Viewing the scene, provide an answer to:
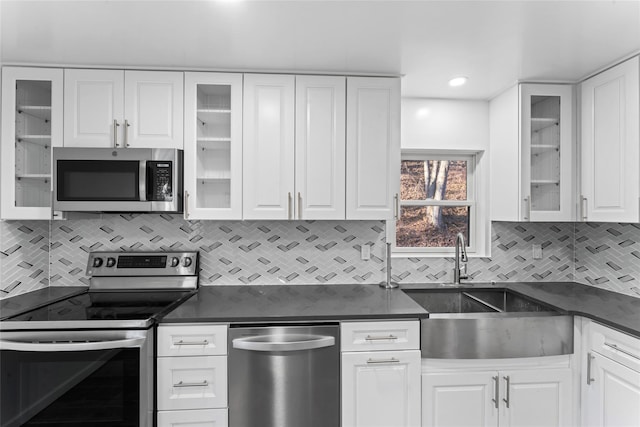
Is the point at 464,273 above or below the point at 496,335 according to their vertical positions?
above

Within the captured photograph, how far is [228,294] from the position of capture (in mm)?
2271

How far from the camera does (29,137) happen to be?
214cm

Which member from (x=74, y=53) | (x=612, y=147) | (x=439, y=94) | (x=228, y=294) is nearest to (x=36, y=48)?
(x=74, y=53)

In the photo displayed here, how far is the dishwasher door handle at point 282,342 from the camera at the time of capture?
1750mm

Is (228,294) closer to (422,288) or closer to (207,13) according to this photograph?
(422,288)

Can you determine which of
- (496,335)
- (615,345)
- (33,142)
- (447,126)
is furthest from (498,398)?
(33,142)

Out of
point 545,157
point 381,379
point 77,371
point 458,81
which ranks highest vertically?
point 458,81

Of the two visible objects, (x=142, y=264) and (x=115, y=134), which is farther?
(x=142, y=264)

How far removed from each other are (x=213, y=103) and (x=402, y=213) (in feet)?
5.02

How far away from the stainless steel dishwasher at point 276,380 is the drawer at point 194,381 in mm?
53

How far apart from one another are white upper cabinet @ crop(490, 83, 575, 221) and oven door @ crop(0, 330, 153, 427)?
2.32 meters

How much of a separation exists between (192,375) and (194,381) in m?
0.03

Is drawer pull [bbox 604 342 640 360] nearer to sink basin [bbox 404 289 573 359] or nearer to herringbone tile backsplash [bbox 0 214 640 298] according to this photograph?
sink basin [bbox 404 289 573 359]

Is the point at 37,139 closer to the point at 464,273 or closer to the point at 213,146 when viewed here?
the point at 213,146
